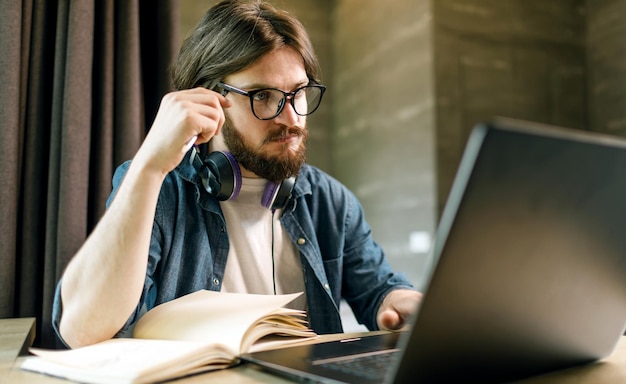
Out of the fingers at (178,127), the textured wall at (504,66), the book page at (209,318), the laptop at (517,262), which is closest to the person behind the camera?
the laptop at (517,262)

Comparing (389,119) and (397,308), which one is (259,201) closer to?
(397,308)

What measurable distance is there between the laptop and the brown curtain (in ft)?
3.61

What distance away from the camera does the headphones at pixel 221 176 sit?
1226 millimetres

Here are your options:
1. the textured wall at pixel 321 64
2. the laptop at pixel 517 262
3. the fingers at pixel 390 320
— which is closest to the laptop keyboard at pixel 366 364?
the laptop at pixel 517 262

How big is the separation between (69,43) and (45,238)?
533 millimetres

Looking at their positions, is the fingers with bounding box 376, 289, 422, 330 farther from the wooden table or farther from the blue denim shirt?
the wooden table

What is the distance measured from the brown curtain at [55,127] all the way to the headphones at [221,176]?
1.42ft

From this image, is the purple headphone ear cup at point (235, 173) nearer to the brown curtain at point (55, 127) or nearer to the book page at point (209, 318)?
the book page at point (209, 318)

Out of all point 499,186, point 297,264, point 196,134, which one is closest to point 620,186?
point 499,186

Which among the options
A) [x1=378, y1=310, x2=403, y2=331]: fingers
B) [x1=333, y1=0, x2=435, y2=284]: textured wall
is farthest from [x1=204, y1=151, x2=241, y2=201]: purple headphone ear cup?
[x1=333, y1=0, x2=435, y2=284]: textured wall

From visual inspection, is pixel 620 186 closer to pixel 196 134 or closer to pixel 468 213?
pixel 468 213

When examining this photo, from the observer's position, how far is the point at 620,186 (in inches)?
21.4

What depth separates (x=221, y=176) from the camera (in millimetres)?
1220

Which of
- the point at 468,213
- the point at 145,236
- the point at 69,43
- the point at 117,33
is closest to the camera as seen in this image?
the point at 468,213
